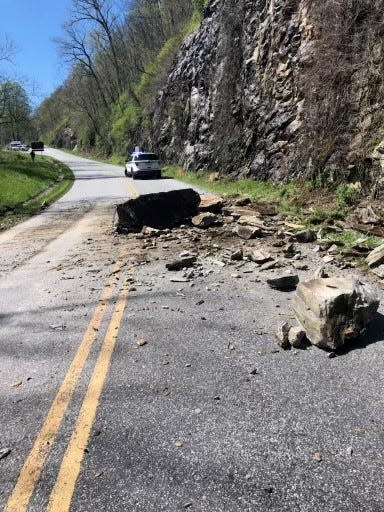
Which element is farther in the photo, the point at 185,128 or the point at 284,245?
the point at 185,128

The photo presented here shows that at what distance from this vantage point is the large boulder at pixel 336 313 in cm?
449

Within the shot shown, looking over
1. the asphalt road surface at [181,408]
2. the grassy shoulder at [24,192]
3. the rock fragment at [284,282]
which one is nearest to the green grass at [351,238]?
the rock fragment at [284,282]

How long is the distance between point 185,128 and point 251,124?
42.6 feet

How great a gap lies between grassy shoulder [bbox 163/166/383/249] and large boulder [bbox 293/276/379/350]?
356 centimetres

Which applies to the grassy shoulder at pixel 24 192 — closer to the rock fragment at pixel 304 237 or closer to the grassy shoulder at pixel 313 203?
the grassy shoulder at pixel 313 203

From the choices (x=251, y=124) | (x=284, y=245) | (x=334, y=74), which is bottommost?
(x=284, y=245)

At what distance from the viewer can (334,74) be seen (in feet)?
48.7

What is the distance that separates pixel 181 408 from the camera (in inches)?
144

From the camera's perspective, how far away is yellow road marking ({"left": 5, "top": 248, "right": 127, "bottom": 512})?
2836mm

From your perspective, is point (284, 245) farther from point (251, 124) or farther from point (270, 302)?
point (251, 124)

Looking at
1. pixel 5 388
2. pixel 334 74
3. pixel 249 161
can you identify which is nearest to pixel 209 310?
pixel 5 388

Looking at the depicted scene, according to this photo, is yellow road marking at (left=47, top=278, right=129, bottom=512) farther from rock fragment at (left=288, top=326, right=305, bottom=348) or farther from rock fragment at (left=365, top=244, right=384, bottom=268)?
rock fragment at (left=365, top=244, right=384, bottom=268)

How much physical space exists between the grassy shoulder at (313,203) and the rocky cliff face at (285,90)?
58 centimetres

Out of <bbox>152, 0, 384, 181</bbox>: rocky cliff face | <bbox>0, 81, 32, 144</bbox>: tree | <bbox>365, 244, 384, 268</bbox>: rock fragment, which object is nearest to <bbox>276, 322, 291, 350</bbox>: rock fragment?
<bbox>365, 244, 384, 268</bbox>: rock fragment
